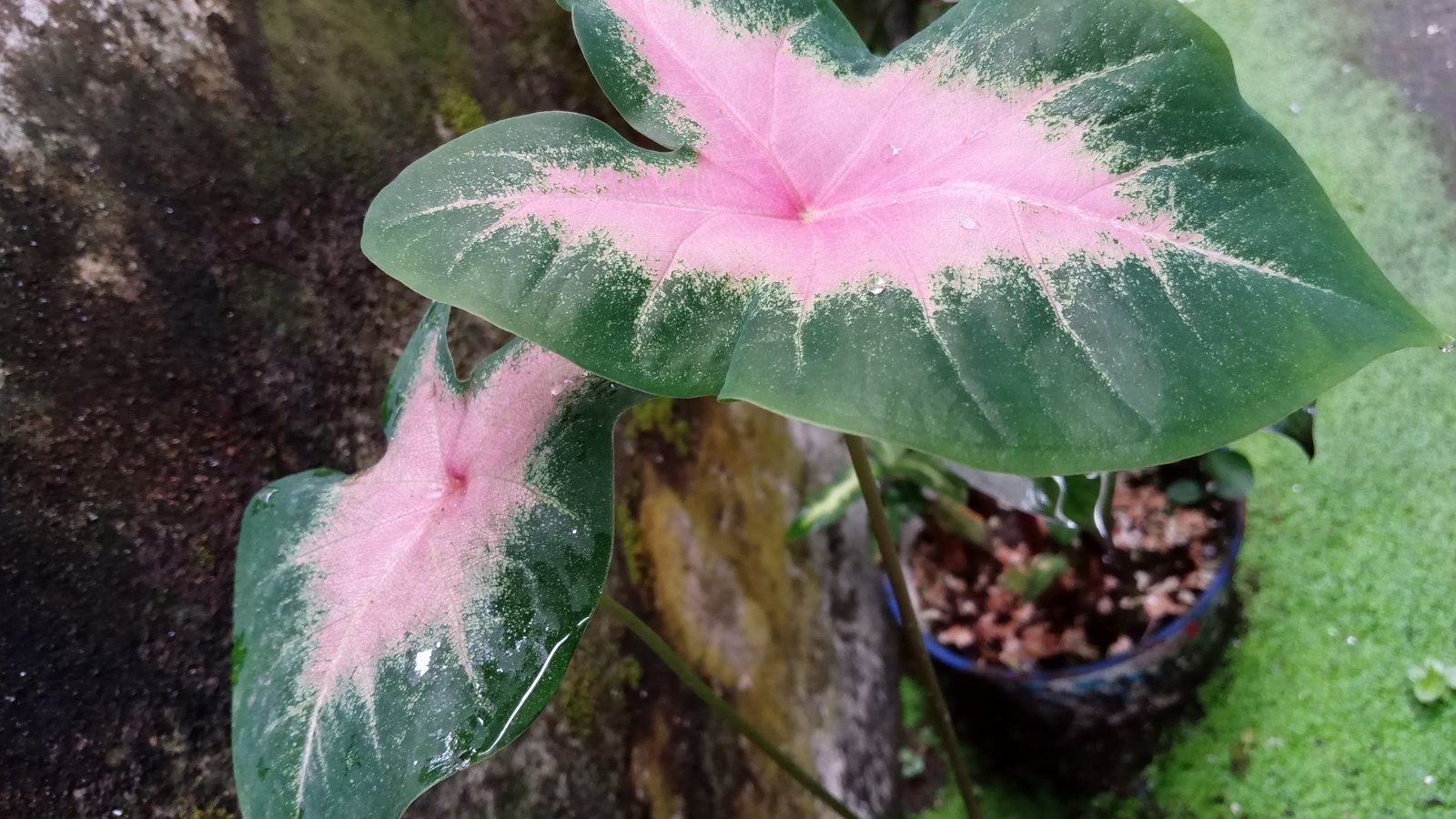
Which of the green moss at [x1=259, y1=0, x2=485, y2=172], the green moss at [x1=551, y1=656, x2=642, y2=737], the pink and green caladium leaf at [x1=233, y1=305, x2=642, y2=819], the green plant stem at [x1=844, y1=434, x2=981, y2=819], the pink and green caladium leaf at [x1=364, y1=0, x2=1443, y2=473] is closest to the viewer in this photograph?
the pink and green caladium leaf at [x1=364, y1=0, x2=1443, y2=473]

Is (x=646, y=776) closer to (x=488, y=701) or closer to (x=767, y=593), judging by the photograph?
(x=767, y=593)

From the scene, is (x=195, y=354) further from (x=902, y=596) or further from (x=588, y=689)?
(x=902, y=596)

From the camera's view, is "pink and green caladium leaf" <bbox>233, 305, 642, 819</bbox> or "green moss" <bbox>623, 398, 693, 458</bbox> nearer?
"pink and green caladium leaf" <bbox>233, 305, 642, 819</bbox>

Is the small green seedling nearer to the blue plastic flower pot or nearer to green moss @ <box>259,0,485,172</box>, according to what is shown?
the blue plastic flower pot

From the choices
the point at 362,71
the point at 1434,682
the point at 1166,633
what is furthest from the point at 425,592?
the point at 1434,682

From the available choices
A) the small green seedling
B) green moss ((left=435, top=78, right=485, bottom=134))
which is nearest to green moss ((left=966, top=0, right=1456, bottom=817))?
the small green seedling
